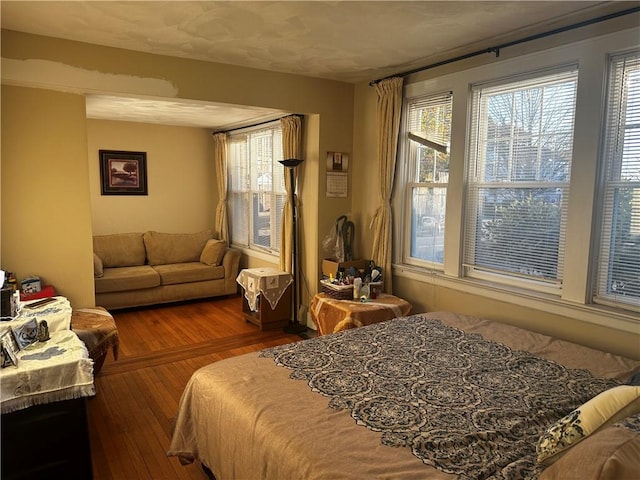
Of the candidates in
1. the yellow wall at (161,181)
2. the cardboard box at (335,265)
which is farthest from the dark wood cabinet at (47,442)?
the yellow wall at (161,181)

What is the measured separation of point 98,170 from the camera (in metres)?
5.98

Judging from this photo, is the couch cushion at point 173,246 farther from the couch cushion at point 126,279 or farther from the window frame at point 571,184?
the window frame at point 571,184

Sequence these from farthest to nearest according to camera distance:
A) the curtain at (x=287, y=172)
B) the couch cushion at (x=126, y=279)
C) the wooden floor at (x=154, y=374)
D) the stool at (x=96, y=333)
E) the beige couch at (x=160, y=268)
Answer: the beige couch at (x=160, y=268) → the couch cushion at (x=126, y=279) → the curtain at (x=287, y=172) → the stool at (x=96, y=333) → the wooden floor at (x=154, y=374)

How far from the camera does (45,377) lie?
1.86m

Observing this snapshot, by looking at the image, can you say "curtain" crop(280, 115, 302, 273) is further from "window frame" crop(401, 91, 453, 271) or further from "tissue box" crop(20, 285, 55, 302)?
"tissue box" crop(20, 285, 55, 302)

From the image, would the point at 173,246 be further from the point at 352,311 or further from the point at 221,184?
the point at 352,311

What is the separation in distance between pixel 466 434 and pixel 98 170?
592cm

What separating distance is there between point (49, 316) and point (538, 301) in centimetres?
294

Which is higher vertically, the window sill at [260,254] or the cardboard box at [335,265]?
the cardboard box at [335,265]

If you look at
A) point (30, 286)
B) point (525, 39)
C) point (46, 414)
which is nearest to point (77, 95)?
point (30, 286)

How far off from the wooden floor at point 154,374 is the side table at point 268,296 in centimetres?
13

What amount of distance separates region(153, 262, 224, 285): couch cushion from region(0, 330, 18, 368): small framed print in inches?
143

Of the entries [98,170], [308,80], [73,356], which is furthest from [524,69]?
[98,170]

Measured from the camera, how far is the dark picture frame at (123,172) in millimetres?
6016
